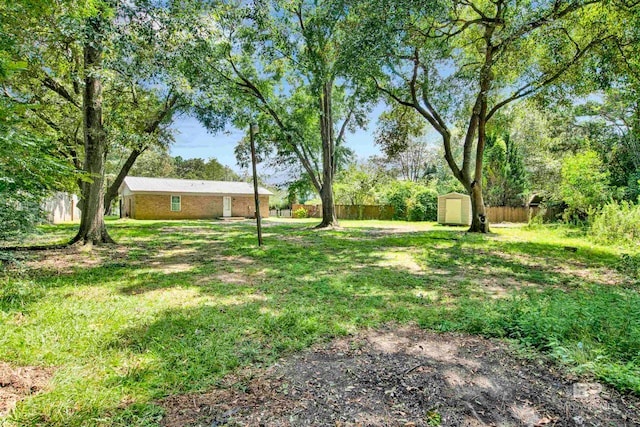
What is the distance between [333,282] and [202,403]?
303 cm

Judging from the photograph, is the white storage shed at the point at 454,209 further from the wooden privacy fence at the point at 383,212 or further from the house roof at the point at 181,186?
the house roof at the point at 181,186

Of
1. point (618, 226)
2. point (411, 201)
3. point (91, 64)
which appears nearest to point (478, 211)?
point (618, 226)

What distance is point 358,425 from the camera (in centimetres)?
167

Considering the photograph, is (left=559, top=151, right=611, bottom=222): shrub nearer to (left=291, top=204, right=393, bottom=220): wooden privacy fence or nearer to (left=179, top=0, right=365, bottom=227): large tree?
(left=179, top=0, right=365, bottom=227): large tree

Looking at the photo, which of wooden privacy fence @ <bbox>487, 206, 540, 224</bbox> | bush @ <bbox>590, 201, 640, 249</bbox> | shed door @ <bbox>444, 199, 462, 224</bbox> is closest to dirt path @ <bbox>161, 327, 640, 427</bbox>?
bush @ <bbox>590, 201, 640, 249</bbox>

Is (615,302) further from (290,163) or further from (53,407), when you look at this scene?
(290,163)

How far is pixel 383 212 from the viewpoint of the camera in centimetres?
2422

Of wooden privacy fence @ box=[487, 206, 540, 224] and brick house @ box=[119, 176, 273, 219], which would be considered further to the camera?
brick house @ box=[119, 176, 273, 219]

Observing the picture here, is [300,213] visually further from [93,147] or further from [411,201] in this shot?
[93,147]

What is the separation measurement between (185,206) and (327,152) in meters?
13.6

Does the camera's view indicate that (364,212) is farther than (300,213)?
No

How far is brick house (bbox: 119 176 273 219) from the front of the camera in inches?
861

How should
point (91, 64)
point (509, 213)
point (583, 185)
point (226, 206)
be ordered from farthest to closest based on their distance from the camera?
point (226, 206) → point (509, 213) → point (583, 185) → point (91, 64)

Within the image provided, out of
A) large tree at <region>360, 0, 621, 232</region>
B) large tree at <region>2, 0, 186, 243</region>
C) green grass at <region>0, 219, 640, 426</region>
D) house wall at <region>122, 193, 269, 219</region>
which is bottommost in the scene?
green grass at <region>0, 219, 640, 426</region>
